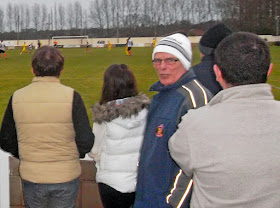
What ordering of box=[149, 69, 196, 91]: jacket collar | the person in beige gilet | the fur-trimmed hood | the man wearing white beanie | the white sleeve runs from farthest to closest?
the white sleeve, the fur-trimmed hood, the person in beige gilet, box=[149, 69, 196, 91]: jacket collar, the man wearing white beanie

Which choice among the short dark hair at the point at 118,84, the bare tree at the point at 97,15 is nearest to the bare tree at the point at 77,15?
the bare tree at the point at 97,15

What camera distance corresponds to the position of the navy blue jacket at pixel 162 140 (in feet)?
6.93

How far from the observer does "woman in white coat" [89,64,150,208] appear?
2.86 metres

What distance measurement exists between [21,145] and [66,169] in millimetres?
357

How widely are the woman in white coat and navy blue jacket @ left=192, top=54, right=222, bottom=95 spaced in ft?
1.39

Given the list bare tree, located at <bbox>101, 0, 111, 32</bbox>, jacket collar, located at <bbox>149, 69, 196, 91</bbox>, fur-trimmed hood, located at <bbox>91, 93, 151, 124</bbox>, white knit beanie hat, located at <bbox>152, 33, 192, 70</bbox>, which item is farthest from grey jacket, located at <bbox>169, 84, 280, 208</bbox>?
bare tree, located at <bbox>101, 0, 111, 32</bbox>

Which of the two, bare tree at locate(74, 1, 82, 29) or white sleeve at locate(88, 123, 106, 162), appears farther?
bare tree at locate(74, 1, 82, 29)

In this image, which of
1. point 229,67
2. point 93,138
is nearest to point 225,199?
point 229,67

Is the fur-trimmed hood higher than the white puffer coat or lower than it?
higher

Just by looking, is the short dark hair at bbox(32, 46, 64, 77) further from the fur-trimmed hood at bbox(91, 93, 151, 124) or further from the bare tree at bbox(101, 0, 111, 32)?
the bare tree at bbox(101, 0, 111, 32)

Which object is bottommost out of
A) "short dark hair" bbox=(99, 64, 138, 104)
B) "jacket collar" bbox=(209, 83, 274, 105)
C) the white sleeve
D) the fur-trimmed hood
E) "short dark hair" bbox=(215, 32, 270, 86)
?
the white sleeve

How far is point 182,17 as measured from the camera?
110500mm

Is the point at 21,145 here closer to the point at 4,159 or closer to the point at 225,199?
the point at 4,159

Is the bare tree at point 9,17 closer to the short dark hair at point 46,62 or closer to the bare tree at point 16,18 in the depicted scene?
the bare tree at point 16,18
